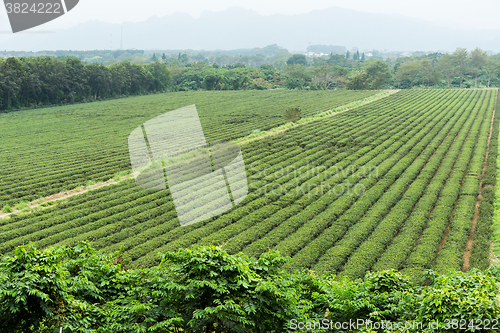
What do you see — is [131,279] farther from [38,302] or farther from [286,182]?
[286,182]

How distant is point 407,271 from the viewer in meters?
12.7

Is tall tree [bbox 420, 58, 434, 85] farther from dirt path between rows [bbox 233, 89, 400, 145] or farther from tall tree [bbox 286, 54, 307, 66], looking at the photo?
tall tree [bbox 286, 54, 307, 66]

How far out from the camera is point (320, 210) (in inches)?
749

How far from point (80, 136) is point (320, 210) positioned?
37.3 m

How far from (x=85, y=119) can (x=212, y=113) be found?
861 inches

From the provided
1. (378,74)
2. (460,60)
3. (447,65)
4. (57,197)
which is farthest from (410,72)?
(57,197)

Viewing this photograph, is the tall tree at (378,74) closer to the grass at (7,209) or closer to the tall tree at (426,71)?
the tall tree at (426,71)

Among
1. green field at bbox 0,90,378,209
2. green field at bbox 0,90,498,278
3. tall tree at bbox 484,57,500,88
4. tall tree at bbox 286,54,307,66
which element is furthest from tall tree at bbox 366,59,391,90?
tall tree at bbox 286,54,307,66

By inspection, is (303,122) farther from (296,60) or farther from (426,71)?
(296,60)

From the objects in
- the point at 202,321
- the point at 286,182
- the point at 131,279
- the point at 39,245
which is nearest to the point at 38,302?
the point at 131,279

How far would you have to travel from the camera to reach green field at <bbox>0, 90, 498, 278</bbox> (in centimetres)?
1451

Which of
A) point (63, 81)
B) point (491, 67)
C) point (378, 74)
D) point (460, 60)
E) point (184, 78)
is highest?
point (63, 81)

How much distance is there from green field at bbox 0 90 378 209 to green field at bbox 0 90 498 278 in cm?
46

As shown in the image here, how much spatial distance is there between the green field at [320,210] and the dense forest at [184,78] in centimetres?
4009
